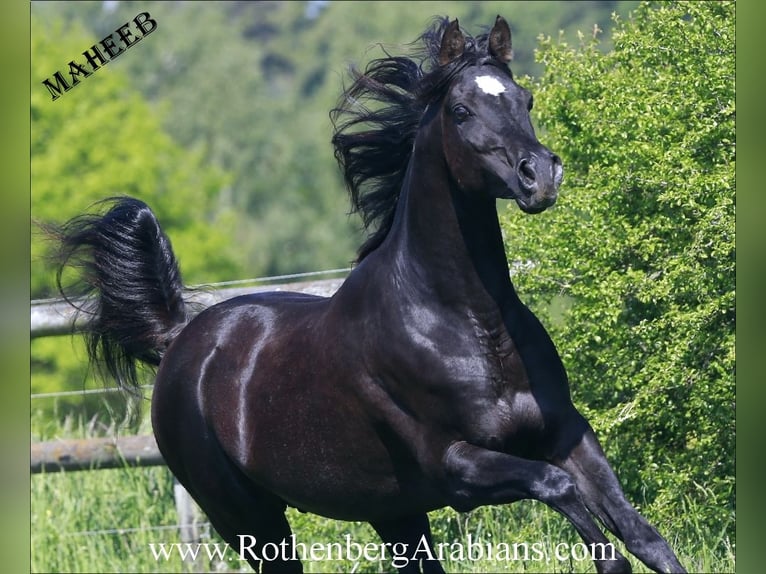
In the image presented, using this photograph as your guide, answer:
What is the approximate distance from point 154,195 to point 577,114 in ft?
80.4

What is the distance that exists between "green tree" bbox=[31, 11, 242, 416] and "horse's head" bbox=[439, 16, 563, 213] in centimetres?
2002

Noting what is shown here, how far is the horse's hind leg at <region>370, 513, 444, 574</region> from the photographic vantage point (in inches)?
205

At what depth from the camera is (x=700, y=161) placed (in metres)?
6.07

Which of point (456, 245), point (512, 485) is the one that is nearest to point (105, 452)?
point (456, 245)

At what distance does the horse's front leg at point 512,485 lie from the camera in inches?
152

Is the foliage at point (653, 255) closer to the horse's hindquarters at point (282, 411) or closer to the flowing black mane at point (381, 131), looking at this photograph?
the flowing black mane at point (381, 131)

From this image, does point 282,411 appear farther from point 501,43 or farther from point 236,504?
point 501,43

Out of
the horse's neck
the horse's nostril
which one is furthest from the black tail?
the horse's nostril

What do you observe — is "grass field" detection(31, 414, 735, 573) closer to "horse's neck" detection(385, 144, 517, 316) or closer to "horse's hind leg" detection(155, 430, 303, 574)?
"horse's hind leg" detection(155, 430, 303, 574)

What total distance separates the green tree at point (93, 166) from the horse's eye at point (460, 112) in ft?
65.9

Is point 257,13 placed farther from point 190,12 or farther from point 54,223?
point 54,223

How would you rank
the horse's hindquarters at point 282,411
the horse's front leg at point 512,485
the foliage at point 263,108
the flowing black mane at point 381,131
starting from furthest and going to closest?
the foliage at point 263,108
the flowing black mane at point 381,131
the horse's hindquarters at point 282,411
the horse's front leg at point 512,485

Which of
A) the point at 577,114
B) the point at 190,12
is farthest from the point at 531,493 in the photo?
the point at 190,12

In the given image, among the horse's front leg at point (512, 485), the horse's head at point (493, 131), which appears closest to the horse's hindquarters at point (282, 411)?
the horse's front leg at point (512, 485)
